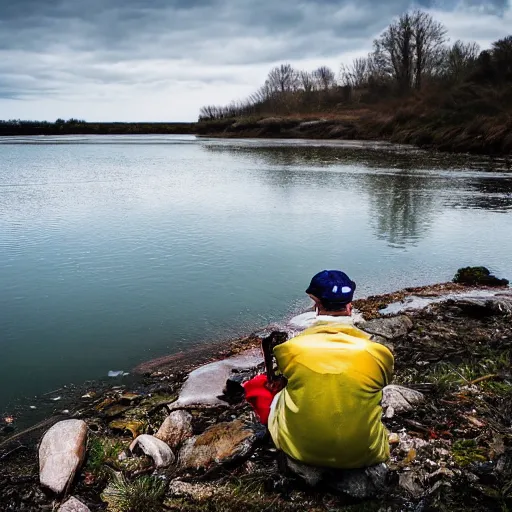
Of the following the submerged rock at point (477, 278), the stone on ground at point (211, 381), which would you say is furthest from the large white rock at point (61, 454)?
the submerged rock at point (477, 278)

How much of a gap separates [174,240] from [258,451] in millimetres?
9153

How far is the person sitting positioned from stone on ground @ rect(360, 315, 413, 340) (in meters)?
3.64

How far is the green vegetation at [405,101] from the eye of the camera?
4066 centimetres

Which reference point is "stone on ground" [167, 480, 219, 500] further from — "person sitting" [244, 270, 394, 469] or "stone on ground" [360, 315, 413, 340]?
"stone on ground" [360, 315, 413, 340]

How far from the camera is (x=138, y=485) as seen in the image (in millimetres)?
3830

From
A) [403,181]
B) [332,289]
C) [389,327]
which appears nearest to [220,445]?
[332,289]

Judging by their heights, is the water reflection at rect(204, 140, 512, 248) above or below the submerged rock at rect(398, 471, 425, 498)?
above

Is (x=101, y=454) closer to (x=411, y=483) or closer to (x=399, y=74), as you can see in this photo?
(x=411, y=483)

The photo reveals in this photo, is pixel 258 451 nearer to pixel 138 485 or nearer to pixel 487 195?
pixel 138 485

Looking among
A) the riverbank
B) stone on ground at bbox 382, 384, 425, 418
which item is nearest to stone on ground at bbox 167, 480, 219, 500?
stone on ground at bbox 382, 384, 425, 418

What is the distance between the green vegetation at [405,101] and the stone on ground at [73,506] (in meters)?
36.4

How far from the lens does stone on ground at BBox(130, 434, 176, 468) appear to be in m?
4.20

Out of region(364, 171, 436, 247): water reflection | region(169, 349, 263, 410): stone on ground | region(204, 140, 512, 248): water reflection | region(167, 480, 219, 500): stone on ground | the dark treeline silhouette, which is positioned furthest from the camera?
the dark treeline silhouette

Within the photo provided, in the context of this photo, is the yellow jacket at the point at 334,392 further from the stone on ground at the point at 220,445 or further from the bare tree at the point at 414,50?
the bare tree at the point at 414,50
